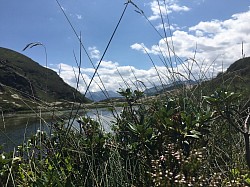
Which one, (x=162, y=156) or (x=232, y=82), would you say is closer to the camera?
(x=162, y=156)

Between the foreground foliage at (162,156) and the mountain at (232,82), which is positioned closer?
the foreground foliage at (162,156)

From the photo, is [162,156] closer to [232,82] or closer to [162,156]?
[162,156]

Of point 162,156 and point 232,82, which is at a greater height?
point 232,82

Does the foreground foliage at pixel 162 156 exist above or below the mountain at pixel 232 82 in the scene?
below

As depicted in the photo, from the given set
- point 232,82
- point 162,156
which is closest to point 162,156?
point 162,156

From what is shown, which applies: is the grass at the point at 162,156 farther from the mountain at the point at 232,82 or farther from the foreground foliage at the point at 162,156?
the mountain at the point at 232,82

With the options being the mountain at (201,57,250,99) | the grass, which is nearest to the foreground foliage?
the grass

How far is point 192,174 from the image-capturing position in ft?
5.83

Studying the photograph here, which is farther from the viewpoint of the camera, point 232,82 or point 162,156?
point 232,82

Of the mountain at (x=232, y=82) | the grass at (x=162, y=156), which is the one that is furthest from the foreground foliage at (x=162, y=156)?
the mountain at (x=232, y=82)

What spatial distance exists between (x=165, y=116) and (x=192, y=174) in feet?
1.40

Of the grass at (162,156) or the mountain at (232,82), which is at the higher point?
the mountain at (232,82)

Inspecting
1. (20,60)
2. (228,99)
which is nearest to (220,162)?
(228,99)

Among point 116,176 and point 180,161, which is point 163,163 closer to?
point 180,161
